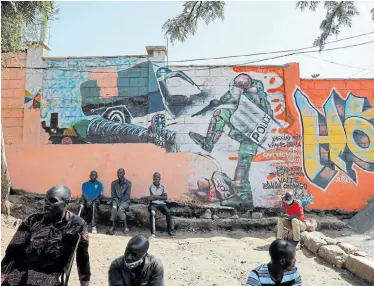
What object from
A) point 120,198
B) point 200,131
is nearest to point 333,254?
point 200,131

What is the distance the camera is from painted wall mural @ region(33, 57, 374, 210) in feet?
28.6

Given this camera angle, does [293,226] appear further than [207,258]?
Yes

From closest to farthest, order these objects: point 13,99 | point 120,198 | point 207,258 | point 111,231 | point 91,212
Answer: point 207,258 < point 111,231 < point 91,212 < point 120,198 < point 13,99

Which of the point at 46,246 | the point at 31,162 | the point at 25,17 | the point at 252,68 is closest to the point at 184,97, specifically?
the point at 252,68

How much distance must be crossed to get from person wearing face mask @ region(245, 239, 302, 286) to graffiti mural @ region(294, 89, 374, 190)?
20.9 ft

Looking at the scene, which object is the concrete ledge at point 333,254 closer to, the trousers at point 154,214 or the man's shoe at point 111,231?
the trousers at point 154,214

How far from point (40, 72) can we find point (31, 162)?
2.27 meters

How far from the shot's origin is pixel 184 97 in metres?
8.98

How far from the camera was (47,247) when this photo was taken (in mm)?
A: 2459

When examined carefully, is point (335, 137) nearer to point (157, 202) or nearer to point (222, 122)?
point (222, 122)

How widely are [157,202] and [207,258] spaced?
93.0 inches

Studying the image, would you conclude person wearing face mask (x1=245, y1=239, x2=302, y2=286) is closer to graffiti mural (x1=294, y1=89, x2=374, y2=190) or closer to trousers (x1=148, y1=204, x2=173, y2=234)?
trousers (x1=148, y1=204, x2=173, y2=234)

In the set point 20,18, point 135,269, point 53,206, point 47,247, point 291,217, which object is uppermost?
point 20,18

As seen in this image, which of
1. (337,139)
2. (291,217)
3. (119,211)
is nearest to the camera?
(291,217)
